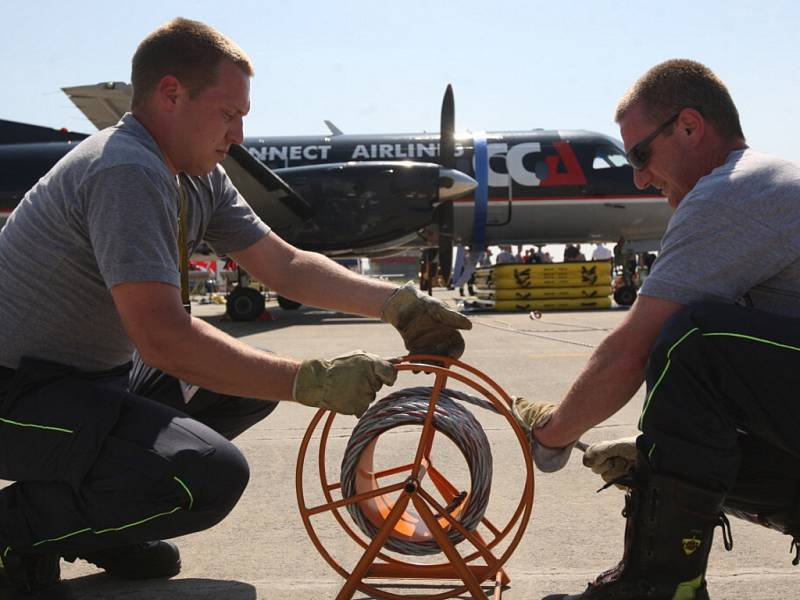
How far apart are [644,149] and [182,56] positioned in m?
1.22

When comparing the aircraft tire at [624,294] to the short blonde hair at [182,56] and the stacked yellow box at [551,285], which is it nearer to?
the stacked yellow box at [551,285]

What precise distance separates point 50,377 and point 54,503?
1.00ft

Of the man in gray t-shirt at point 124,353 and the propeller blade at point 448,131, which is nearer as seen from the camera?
the man in gray t-shirt at point 124,353

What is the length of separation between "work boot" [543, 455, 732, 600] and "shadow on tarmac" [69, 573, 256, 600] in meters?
0.96

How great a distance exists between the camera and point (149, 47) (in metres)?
2.05

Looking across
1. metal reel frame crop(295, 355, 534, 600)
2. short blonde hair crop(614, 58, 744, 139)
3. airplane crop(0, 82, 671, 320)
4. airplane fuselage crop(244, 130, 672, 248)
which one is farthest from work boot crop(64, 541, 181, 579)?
airplane fuselage crop(244, 130, 672, 248)

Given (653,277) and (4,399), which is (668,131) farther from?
(4,399)

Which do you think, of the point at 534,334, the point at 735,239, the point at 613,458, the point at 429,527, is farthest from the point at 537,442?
the point at 534,334

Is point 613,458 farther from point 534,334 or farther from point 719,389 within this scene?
point 534,334

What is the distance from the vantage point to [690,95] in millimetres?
1963

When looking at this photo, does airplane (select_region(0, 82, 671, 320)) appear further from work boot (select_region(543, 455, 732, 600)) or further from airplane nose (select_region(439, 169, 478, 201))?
work boot (select_region(543, 455, 732, 600))

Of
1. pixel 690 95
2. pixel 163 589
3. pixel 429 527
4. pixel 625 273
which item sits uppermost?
pixel 690 95

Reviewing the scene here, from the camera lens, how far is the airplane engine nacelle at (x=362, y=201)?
1192 centimetres

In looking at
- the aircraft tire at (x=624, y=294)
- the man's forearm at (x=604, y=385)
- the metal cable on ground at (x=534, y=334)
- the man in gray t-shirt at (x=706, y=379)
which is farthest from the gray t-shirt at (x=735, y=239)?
the aircraft tire at (x=624, y=294)
